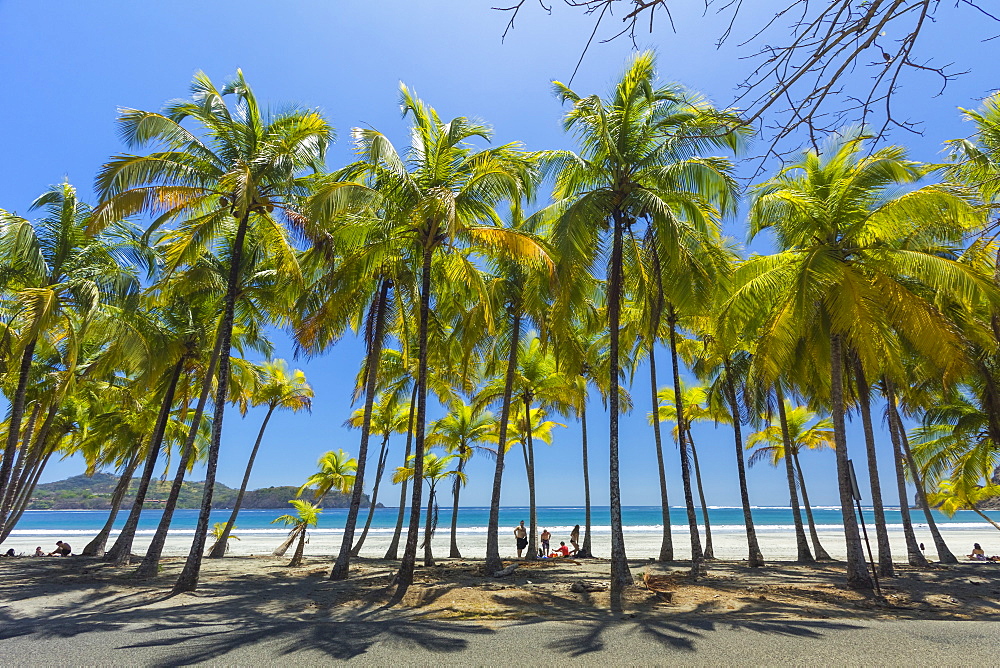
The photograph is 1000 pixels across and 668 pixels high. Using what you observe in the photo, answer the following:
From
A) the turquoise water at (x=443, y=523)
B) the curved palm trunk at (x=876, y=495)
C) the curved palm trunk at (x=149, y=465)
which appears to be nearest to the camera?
the curved palm trunk at (x=876, y=495)

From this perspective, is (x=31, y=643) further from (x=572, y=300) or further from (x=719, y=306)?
(x=719, y=306)

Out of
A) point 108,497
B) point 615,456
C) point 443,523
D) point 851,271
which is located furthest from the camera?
point 108,497

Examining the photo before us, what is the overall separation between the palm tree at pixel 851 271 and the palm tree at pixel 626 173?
170 cm

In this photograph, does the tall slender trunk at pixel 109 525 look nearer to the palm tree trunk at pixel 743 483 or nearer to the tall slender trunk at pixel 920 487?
the palm tree trunk at pixel 743 483

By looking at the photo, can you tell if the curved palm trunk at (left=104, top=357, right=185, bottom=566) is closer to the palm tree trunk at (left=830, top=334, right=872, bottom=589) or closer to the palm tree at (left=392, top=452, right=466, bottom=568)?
the palm tree at (left=392, top=452, right=466, bottom=568)

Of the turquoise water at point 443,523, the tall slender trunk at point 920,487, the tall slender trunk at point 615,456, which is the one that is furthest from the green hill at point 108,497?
the tall slender trunk at point 615,456

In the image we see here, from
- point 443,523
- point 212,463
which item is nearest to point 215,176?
point 212,463

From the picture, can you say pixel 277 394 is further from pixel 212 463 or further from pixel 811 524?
pixel 811 524

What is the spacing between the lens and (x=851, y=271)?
1040 cm

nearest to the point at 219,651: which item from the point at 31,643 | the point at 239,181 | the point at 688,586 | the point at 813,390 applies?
the point at 31,643

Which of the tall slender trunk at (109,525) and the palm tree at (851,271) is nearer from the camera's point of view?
the palm tree at (851,271)

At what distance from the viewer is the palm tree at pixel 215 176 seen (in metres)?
10.6

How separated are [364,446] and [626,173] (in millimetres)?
8758

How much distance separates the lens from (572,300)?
12227 millimetres
